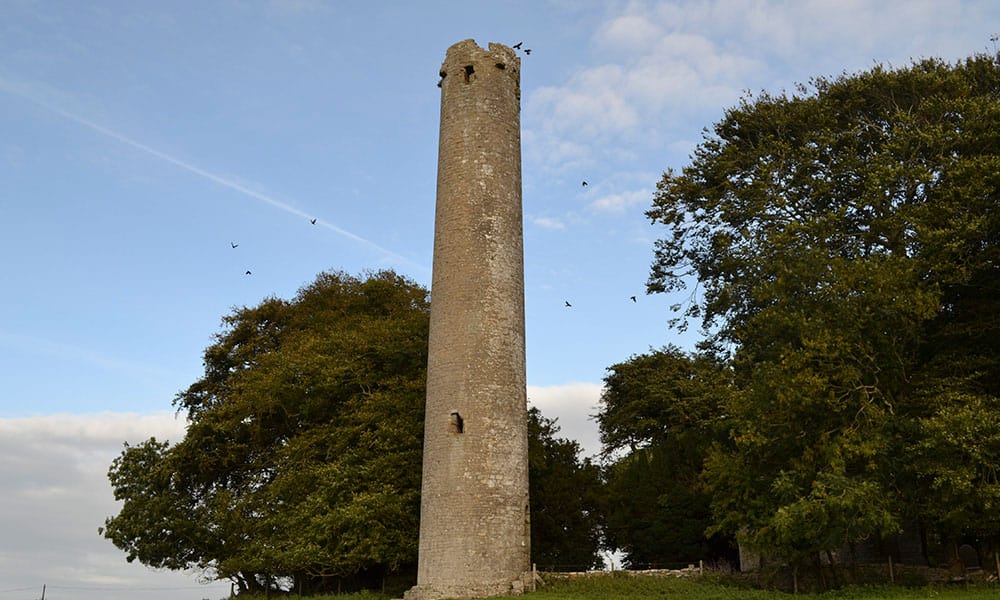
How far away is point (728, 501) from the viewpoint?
24.9 m

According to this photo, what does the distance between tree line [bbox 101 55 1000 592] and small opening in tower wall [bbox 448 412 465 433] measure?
4.74 metres

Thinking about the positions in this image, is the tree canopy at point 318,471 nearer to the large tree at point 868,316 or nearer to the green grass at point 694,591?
the green grass at point 694,591

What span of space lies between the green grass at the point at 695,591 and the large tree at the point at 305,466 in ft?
19.8

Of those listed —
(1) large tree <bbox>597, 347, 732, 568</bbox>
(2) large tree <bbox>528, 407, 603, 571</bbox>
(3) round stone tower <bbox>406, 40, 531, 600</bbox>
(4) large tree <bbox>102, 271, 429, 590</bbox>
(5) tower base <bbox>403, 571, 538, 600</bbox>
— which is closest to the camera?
(5) tower base <bbox>403, 571, 538, 600</bbox>

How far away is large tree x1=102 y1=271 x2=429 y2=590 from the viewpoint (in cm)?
2770

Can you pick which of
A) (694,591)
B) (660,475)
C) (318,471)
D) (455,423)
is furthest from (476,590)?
(660,475)

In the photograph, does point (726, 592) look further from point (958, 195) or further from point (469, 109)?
point (469, 109)

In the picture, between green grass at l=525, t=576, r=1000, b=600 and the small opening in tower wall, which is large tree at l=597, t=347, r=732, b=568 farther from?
the small opening in tower wall

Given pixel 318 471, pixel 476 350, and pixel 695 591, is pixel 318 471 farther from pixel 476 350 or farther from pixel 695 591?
pixel 695 591

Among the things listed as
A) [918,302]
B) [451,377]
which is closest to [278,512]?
[451,377]

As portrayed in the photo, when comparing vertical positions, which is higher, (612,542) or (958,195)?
(958,195)

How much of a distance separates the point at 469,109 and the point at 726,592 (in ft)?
51.0

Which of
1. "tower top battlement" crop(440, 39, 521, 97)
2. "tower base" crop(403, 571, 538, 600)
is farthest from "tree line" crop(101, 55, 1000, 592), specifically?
"tower top battlement" crop(440, 39, 521, 97)

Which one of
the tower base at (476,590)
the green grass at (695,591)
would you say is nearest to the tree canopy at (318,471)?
the tower base at (476,590)
